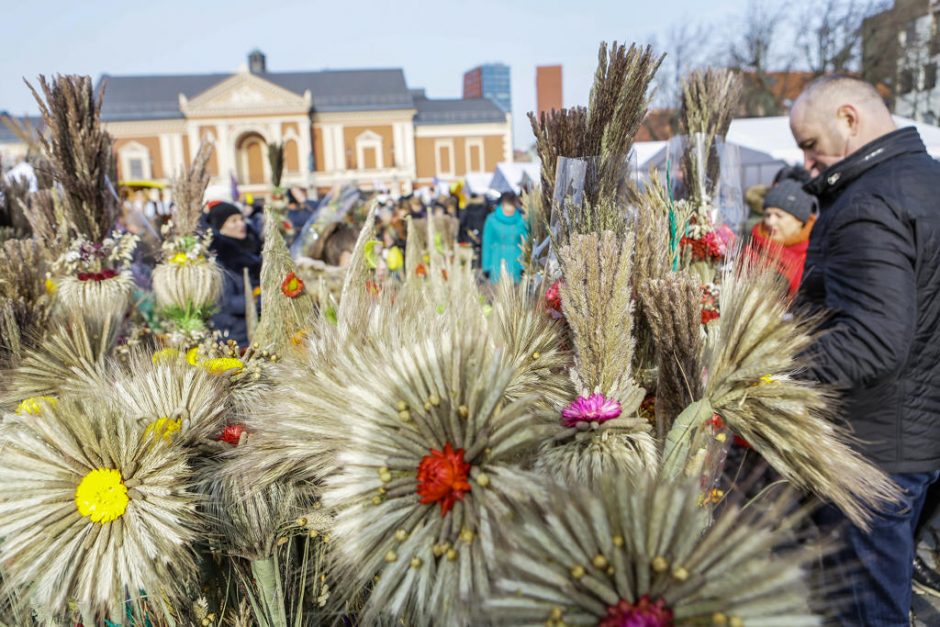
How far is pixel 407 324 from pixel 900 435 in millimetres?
1574

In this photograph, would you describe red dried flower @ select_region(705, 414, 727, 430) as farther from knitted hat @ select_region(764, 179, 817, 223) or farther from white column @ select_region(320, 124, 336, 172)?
white column @ select_region(320, 124, 336, 172)

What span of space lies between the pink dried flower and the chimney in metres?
71.7

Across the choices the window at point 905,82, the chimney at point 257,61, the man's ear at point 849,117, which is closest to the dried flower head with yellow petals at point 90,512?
the man's ear at point 849,117

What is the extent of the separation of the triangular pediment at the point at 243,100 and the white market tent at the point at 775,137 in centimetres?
4469

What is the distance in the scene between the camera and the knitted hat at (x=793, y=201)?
3736mm

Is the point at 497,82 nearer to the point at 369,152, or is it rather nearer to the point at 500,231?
the point at 369,152

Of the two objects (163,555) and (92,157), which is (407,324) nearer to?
(163,555)

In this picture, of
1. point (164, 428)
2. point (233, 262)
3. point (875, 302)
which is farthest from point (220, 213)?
point (875, 302)

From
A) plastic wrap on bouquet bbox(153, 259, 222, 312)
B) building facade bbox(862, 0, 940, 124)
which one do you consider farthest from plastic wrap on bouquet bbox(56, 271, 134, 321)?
building facade bbox(862, 0, 940, 124)

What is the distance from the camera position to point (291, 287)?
7.22 feet

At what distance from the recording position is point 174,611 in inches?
51.9

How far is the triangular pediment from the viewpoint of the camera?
4867 cm

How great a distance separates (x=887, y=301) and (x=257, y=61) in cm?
7268

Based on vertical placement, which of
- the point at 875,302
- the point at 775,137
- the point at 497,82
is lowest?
the point at 875,302
